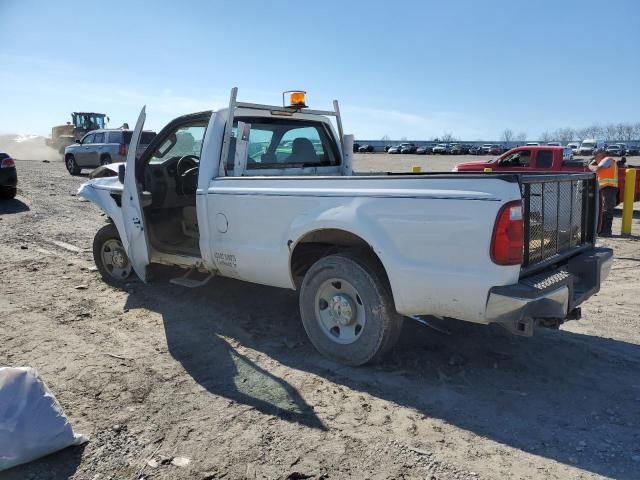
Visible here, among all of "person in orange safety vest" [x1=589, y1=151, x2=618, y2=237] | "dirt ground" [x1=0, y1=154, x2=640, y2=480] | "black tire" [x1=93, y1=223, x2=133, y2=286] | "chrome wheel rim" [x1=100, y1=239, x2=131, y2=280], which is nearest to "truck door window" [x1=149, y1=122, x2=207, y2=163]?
"black tire" [x1=93, y1=223, x2=133, y2=286]

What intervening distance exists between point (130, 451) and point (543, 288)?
99.8 inches

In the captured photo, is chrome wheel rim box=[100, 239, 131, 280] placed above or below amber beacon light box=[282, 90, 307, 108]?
below

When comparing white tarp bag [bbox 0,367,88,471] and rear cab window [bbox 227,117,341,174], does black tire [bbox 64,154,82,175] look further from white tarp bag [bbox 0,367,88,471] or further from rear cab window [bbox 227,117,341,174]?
white tarp bag [bbox 0,367,88,471]

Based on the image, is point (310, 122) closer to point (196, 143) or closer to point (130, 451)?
point (196, 143)

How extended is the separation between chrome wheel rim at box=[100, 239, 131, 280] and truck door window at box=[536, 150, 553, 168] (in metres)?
9.98

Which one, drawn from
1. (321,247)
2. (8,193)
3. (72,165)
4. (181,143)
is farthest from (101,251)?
(72,165)

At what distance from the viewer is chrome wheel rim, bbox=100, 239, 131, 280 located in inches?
232

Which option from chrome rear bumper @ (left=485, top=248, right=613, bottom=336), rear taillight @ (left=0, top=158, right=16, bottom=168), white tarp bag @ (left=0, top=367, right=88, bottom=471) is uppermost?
rear taillight @ (left=0, top=158, right=16, bottom=168)

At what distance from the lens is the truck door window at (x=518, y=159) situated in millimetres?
12500

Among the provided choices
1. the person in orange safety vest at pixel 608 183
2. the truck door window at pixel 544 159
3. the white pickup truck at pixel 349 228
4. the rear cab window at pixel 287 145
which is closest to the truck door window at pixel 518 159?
the truck door window at pixel 544 159

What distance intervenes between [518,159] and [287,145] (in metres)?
9.11

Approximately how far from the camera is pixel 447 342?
14.0 feet

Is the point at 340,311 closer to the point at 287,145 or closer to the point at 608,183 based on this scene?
the point at 287,145

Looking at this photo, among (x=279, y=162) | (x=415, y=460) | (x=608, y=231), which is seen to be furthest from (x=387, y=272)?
(x=608, y=231)
